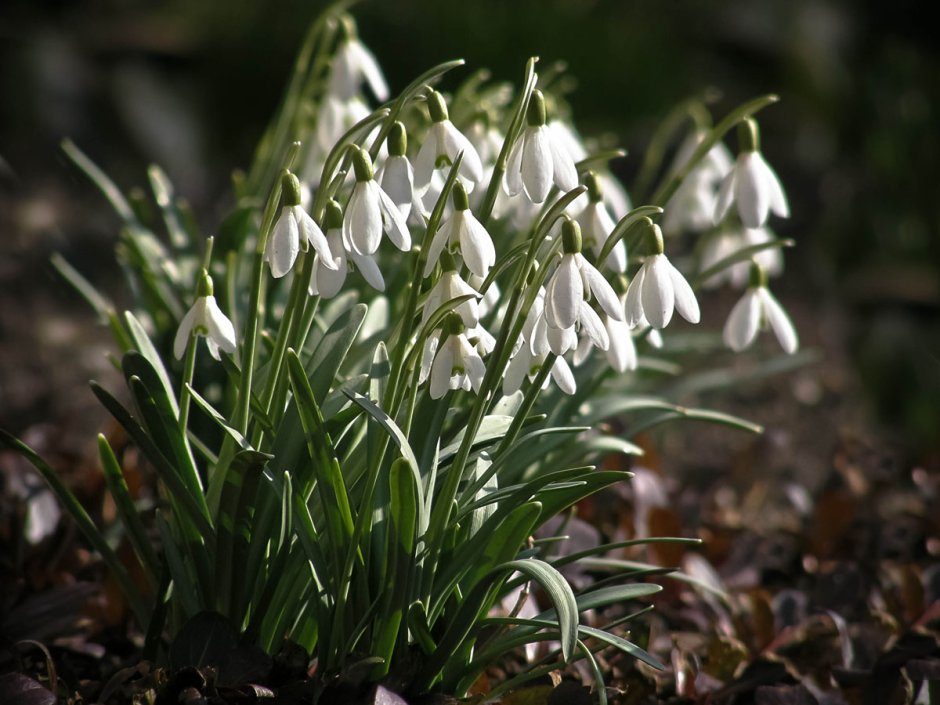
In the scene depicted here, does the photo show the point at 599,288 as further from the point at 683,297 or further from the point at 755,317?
the point at 755,317

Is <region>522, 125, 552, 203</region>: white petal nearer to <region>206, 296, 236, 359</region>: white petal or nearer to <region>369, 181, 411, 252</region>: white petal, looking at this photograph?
<region>369, 181, 411, 252</region>: white petal

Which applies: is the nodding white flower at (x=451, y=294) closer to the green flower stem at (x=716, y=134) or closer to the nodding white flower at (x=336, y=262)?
the nodding white flower at (x=336, y=262)

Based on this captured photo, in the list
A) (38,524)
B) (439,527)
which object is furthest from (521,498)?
(38,524)

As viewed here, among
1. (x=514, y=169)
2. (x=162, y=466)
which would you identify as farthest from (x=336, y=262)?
(x=162, y=466)

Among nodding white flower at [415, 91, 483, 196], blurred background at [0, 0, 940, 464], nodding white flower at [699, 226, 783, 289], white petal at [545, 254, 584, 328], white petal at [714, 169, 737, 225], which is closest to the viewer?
white petal at [545, 254, 584, 328]

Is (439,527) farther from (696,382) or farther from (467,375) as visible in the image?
(696,382)

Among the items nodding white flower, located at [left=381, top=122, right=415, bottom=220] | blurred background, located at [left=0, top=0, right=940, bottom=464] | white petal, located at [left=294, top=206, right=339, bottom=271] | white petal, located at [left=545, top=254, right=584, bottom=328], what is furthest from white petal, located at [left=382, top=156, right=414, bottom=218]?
blurred background, located at [left=0, top=0, right=940, bottom=464]

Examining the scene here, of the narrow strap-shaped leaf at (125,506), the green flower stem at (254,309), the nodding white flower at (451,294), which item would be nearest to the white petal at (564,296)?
the nodding white flower at (451,294)
